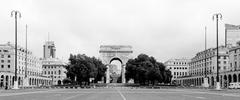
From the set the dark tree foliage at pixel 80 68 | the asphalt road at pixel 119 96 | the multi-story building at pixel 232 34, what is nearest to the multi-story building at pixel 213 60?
the multi-story building at pixel 232 34

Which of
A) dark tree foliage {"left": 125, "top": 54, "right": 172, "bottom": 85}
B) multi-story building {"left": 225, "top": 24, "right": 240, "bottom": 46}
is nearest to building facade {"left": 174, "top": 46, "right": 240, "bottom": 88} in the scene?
multi-story building {"left": 225, "top": 24, "right": 240, "bottom": 46}

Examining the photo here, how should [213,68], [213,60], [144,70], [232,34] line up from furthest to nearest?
[232,34]
[213,68]
[213,60]
[144,70]

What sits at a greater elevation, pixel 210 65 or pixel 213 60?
pixel 213 60

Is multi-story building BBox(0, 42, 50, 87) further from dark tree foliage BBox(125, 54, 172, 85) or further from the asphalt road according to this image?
the asphalt road

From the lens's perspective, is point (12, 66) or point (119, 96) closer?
point (119, 96)

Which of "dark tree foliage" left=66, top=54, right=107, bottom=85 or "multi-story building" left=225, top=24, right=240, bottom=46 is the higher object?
"multi-story building" left=225, top=24, right=240, bottom=46

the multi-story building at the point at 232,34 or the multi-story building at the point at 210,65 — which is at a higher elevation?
the multi-story building at the point at 232,34

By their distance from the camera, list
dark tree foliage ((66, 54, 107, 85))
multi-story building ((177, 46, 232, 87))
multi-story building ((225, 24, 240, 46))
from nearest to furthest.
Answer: dark tree foliage ((66, 54, 107, 85)) < multi-story building ((177, 46, 232, 87)) < multi-story building ((225, 24, 240, 46))

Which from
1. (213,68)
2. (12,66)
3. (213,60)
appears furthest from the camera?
Result: (213,68)

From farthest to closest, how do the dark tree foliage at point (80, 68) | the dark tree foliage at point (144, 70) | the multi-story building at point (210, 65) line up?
the multi-story building at point (210, 65) → the dark tree foliage at point (144, 70) → the dark tree foliage at point (80, 68)

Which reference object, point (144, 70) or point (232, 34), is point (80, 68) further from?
point (232, 34)

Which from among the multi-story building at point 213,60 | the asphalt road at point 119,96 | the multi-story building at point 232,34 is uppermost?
the multi-story building at point 232,34

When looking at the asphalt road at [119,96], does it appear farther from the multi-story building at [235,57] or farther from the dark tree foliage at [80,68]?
the multi-story building at [235,57]

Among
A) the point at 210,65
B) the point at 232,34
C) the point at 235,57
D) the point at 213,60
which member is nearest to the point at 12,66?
the point at 213,60
